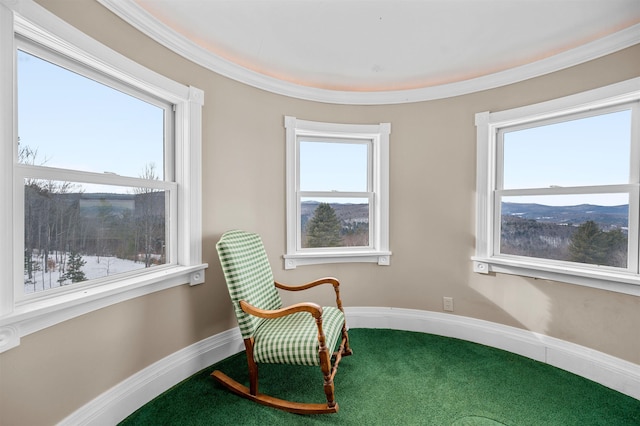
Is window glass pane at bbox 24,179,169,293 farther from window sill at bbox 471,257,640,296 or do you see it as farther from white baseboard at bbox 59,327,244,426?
window sill at bbox 471,257,640,296

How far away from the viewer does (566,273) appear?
82.6 inches

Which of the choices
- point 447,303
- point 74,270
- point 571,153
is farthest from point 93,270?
point 571,153

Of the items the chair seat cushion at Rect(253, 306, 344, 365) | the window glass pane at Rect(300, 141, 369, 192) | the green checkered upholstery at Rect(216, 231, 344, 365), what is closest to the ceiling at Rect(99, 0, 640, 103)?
the window glass pane at Rect(300, 141, 369, 192)

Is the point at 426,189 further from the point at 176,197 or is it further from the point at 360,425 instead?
the point at 176,197

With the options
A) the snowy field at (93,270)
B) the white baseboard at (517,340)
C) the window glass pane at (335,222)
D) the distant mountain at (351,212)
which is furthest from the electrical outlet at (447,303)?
the snowy field at (93,270)

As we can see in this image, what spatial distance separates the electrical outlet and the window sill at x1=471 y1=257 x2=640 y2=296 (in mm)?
374

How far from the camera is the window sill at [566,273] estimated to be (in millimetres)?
1884

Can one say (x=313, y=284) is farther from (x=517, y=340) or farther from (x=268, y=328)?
(x=517, y=340)

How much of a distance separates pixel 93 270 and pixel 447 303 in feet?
9.01

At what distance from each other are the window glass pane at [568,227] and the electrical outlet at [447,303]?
0.64m

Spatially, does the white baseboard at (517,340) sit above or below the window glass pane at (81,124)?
below

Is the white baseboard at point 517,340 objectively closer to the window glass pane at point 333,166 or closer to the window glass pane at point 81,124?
the window glass pane at point 333,166

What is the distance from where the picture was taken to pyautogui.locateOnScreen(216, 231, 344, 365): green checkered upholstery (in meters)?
1.69

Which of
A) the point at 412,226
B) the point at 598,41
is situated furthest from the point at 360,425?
the point at 598,41
